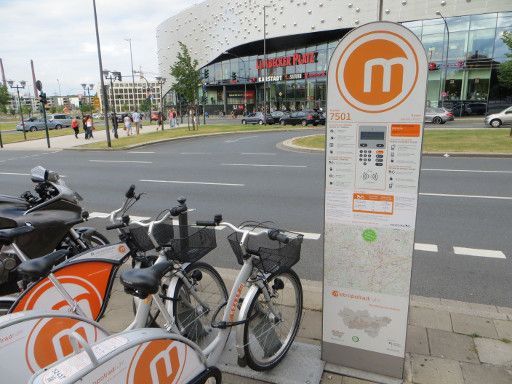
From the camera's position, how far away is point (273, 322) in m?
2.95

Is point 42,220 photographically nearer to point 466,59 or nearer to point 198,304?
point 198,304

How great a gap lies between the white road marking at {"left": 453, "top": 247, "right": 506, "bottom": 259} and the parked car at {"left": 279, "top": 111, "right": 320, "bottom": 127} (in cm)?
2911

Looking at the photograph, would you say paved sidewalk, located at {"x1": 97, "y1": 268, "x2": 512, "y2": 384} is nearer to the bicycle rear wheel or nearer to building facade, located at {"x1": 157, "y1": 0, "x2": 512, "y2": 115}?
the bicycle rear wheel

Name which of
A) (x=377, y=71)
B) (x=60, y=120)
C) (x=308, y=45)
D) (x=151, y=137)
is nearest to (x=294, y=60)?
(x=308, y=45)

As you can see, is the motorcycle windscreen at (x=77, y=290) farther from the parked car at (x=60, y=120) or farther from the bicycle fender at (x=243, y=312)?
the parked car at (x=60, y=120)

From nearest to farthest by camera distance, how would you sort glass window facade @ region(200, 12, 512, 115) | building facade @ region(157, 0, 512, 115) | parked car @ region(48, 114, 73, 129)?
glass window facade @ region(200, 12, 512, 115) → building facade @ region(157, 0, 512, 115) → parked car @ region(48, 114, 73, 129)

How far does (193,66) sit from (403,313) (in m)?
32.3

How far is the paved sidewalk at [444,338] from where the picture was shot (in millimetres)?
2775

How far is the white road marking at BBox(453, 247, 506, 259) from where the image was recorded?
16.5 feet

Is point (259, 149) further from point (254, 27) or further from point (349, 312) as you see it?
point (254, 27)

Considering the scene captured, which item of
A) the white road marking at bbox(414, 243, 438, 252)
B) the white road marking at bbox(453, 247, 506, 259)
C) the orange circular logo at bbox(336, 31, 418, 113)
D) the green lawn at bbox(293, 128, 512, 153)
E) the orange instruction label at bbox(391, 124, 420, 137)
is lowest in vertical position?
the white road marking at bbox(414, 243, 438, 252)

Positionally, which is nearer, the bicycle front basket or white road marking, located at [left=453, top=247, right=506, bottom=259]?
the bicycle front basket

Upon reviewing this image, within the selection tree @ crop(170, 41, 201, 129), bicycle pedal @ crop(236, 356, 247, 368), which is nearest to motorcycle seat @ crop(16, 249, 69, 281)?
bicycle pedal @ crop(236, 356, 247, 368)

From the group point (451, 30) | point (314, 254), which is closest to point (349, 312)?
point (314, 254)
